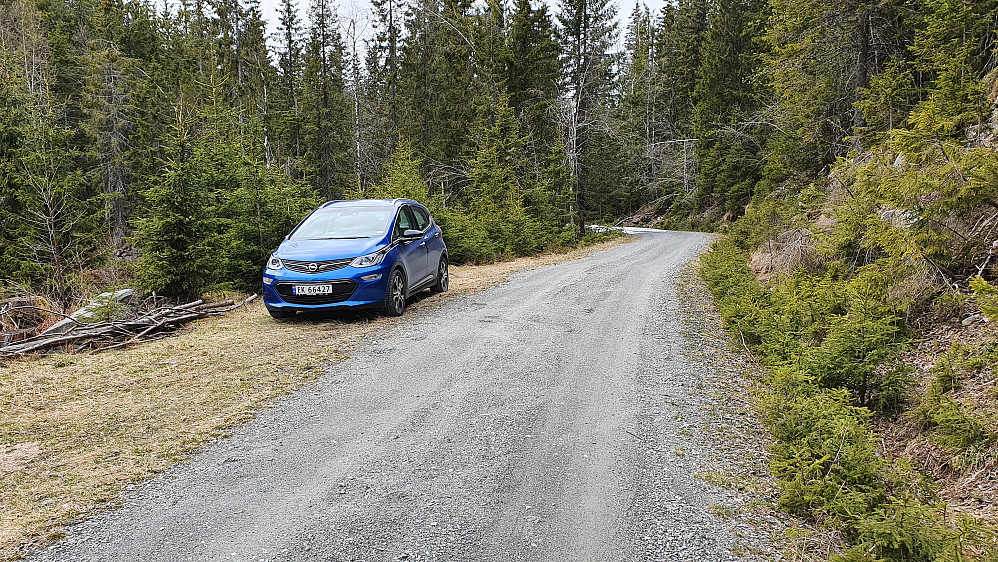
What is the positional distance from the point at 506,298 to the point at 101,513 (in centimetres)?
785

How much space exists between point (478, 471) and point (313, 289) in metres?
5.21

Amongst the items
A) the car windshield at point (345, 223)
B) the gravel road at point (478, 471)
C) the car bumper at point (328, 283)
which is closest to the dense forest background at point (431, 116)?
the car windshield at point (345, 223)

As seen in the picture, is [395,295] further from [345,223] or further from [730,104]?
[730,104]

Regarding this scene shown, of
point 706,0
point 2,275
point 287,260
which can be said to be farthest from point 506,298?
point 706,0

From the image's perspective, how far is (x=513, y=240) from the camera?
67.8 feet

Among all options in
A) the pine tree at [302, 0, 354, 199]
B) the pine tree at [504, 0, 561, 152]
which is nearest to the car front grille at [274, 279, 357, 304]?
the pine tree at [504, 0, 561, 152]

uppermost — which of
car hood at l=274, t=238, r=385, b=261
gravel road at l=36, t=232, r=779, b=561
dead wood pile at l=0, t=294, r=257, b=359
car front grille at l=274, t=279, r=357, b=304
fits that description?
car hood at l=274, t=238, r=385, b=261

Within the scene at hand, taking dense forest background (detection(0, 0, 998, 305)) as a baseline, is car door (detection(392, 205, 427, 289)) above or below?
below

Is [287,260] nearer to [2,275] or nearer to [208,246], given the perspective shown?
[208,246]

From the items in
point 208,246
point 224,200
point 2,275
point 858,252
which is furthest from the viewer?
point 2,275

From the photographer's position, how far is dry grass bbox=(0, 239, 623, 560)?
350cm

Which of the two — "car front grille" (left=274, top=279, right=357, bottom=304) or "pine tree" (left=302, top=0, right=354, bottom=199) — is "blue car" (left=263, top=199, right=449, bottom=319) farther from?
"pine tree" (left=302, top=0, right=354, bottom=199)

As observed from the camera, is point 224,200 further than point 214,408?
Yes

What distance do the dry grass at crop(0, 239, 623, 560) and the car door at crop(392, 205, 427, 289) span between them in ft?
4.08
